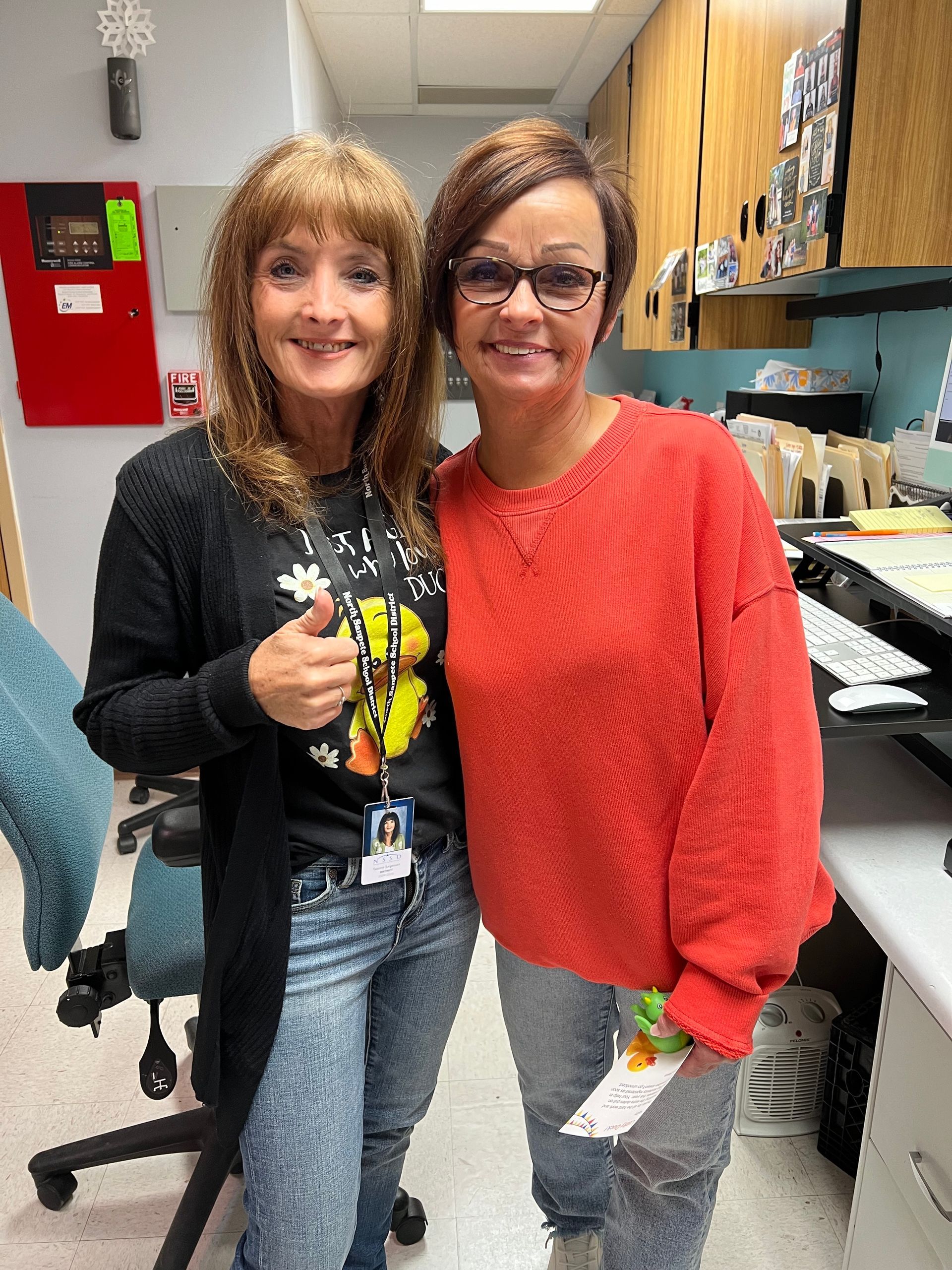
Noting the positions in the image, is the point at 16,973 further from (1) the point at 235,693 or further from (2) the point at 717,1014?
(2) the point at 717,1014

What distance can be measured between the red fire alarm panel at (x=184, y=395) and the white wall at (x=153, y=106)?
0.04m

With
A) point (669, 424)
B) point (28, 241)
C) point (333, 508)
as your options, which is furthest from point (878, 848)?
point (28, 241)

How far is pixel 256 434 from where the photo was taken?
98cm

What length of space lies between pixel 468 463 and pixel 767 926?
62 cm

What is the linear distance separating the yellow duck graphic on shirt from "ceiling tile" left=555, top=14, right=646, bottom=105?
3.31 m

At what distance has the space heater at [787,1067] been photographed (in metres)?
1.61

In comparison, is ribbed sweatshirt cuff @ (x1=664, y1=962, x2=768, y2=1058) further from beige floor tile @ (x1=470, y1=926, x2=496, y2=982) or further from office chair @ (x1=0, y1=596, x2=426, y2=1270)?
beige floor tile @ (x1=470, y1=926, x2=496, y2=982)

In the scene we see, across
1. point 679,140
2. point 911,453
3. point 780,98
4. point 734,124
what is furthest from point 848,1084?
point 679,140

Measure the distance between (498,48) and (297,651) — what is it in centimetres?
370

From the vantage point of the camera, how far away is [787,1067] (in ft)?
5.35

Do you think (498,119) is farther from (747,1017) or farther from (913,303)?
(747,1017)

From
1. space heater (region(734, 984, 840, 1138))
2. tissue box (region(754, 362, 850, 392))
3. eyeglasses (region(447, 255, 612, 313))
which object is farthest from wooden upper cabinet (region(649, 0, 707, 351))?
eyeglasses (region(447, 255, 612, 313))

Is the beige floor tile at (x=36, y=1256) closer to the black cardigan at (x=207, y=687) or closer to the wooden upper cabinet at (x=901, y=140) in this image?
the black cardigan at (x=207, y=687)

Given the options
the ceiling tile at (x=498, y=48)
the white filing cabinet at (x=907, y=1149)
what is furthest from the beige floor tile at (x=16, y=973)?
the ceiling tile at (x=498, y=48)
